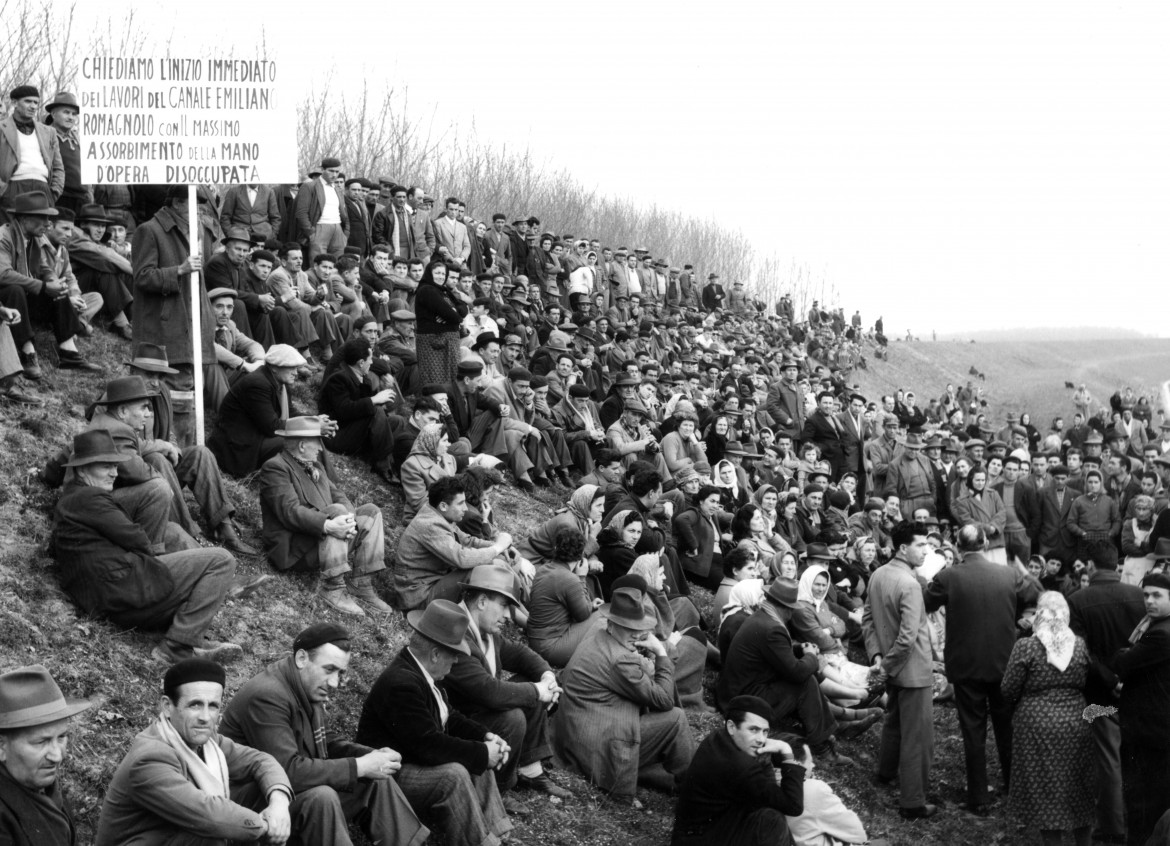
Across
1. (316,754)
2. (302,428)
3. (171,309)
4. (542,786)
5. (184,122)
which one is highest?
(184,122)

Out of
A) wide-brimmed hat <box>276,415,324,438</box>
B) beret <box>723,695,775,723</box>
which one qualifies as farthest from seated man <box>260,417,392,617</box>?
beret <box>723,695,775,723</box>

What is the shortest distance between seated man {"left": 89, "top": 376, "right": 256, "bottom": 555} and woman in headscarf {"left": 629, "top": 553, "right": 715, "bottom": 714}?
10.4 ft

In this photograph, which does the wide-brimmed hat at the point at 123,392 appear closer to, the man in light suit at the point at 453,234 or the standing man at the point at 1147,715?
the standing man at the point at 1147,715

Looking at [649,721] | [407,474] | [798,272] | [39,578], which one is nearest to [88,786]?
[39,578]

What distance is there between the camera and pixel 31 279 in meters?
9.74

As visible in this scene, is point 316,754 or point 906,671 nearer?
point 316,754

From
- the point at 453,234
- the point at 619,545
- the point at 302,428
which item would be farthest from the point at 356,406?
the point at 453,234

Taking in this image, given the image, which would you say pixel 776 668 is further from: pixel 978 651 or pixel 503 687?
pixel 503 687

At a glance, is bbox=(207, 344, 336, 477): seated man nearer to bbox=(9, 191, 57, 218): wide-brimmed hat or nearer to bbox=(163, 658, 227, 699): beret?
bbox=(9, 191, 57, 218): wide-brimmed hat

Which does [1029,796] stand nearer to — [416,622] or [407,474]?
[416,622]

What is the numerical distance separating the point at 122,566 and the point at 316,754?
186 cm

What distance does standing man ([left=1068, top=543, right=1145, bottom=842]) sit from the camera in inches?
347

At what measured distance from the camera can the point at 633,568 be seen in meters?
9.98

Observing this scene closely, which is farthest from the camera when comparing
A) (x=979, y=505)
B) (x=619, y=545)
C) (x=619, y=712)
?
(x=979, y=505)
